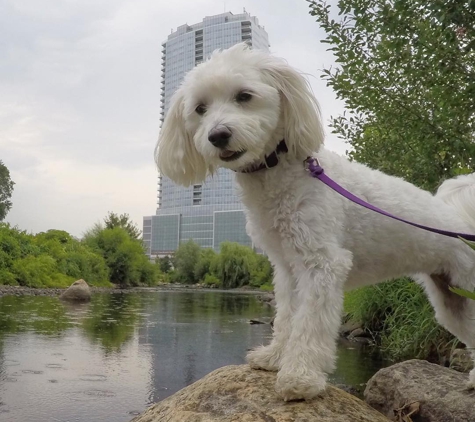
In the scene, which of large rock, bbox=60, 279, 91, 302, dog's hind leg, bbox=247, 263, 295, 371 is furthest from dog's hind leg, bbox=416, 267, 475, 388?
large rock, bbox=60, 279, 91, 302

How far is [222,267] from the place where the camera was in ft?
202

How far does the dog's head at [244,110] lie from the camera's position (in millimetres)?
2754

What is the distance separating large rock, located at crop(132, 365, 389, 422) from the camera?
2.82 metres

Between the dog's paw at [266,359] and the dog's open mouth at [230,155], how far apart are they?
130 cm

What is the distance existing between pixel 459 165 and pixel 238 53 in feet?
14.5

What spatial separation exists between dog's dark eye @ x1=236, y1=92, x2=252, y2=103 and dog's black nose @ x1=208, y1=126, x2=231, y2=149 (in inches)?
11.4

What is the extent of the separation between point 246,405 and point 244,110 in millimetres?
1681

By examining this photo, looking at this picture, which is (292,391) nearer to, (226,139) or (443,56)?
(226,139)

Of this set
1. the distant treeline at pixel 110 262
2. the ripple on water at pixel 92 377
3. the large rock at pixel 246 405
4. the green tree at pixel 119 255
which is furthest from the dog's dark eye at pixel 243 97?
the green tree at pixel 119 255

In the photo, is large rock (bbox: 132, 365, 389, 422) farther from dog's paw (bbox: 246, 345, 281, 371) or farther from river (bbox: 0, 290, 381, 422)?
river (bbox: 0, 290, 381, 422)

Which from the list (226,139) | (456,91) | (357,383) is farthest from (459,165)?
(226,139)

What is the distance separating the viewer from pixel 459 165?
646 cm

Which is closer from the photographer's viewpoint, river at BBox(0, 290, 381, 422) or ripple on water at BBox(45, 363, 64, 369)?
river at BBox(0, 290, 381, 422)

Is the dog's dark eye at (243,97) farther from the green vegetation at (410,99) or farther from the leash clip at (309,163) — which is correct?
the green vegetation at (410,99)
